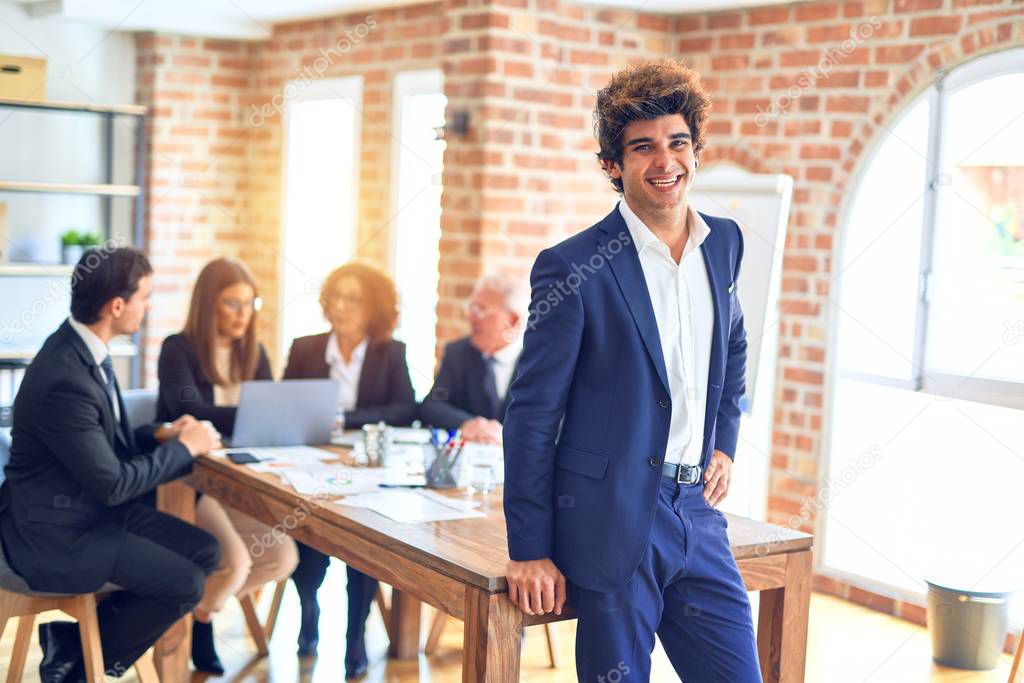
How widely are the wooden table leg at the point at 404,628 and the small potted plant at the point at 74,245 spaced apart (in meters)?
3.12

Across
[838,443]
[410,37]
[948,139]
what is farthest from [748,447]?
[410,37]

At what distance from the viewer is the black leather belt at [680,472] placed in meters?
2.16

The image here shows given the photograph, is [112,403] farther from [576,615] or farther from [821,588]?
[821,588]

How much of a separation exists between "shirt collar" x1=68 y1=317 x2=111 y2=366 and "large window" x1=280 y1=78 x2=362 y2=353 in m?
3.25

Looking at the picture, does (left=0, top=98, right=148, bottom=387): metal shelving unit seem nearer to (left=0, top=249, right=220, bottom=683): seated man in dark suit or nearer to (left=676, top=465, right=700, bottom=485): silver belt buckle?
(left=0, top=249, right=220, bottom=683): seated man in dark suit

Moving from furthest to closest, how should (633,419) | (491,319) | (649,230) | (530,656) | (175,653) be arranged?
(491,319), (530,656), (175,653), (649,230), (633,419)

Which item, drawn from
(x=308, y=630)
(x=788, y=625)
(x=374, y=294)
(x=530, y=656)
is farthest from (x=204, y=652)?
(x=788, y=625)

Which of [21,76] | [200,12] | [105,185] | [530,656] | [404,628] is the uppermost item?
[200,12]

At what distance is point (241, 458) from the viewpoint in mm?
3438

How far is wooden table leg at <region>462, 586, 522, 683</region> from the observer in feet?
7.39

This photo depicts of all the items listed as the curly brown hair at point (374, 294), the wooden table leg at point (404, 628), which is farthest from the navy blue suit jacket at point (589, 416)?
the curly brown hair at point (374, 294)

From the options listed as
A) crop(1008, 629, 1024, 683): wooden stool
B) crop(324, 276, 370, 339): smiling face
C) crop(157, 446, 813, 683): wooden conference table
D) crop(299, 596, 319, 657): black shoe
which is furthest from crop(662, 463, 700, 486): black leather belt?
crop(324, 276, 370, 339): smiling face

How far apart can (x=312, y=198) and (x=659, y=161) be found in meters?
4.76

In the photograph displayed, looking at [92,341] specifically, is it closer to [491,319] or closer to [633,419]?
[491,319]
